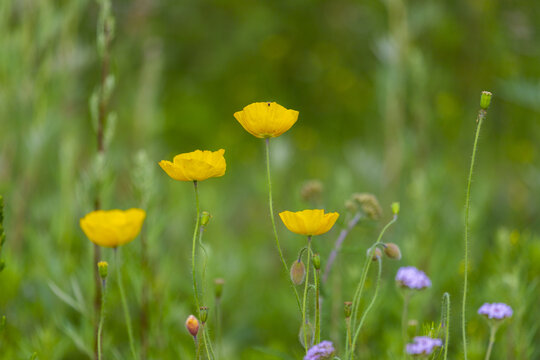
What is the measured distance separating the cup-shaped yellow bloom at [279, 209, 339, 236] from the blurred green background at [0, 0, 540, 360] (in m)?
0.34

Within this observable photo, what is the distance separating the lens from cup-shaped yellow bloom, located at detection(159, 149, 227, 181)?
0.82m

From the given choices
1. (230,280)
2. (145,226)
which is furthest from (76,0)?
(230,280)

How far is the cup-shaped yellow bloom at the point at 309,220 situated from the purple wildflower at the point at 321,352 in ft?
0.53

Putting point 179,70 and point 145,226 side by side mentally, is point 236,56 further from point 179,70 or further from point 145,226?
point 145,226

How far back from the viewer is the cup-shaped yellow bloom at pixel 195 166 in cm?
82

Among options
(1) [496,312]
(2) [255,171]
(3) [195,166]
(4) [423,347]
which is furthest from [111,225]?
(2) [255,171]

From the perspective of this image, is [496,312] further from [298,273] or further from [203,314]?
[203,314]

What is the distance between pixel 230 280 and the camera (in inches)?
67.4

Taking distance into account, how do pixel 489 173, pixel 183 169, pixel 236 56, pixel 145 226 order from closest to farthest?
pixel 183 169, pixel 145 226, pixel 489 173, pixel 236 56

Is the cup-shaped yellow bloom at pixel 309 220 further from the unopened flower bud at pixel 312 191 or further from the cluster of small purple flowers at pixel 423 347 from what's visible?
the unopened flower bud at pixel 312 191

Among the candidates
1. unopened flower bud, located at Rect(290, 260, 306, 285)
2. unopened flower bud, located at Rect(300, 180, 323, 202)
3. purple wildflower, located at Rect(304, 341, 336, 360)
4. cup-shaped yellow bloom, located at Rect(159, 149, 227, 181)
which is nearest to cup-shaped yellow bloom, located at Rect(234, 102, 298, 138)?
cup-shaped yellow bloom, located at Rect(159, 149, 227, 181)

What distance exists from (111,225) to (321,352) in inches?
13.4

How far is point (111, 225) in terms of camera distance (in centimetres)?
74

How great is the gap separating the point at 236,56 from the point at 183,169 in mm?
2953
